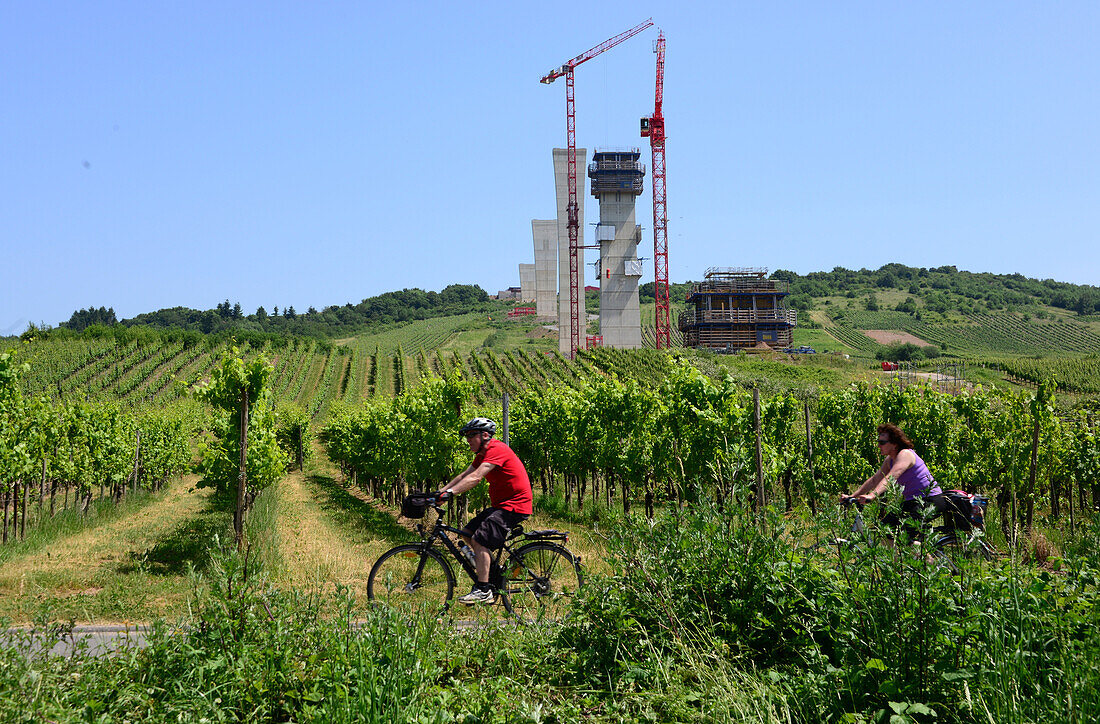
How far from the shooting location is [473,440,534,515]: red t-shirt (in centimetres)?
606

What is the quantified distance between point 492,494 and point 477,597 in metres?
0.92

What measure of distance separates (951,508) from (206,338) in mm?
83710

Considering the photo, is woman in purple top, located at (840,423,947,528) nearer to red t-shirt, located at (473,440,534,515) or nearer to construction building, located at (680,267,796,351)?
red t-shirt, located at (473,440,534,515)

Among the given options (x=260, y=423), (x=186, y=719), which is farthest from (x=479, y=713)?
(x=260, y=423)

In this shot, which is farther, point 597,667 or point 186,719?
point 597,667

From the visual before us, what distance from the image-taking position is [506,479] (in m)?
6.10

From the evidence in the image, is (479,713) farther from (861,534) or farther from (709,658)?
(861,534)

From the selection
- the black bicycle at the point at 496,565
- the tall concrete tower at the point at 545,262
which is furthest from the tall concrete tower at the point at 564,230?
the black bicycle at the point at 496,565

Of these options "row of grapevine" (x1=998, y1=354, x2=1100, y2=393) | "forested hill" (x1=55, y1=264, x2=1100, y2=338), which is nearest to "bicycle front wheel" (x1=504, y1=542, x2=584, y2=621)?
"row of grapevine" (x1=998, y1=354, x2=1100, y2=393)

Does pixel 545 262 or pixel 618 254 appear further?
pixel 618 254

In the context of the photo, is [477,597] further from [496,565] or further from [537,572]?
[537,572]

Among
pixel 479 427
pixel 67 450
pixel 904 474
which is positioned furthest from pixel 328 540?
pixel 904 474

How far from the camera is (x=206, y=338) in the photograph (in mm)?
77125

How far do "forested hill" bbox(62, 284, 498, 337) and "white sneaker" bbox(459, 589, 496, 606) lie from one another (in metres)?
121
